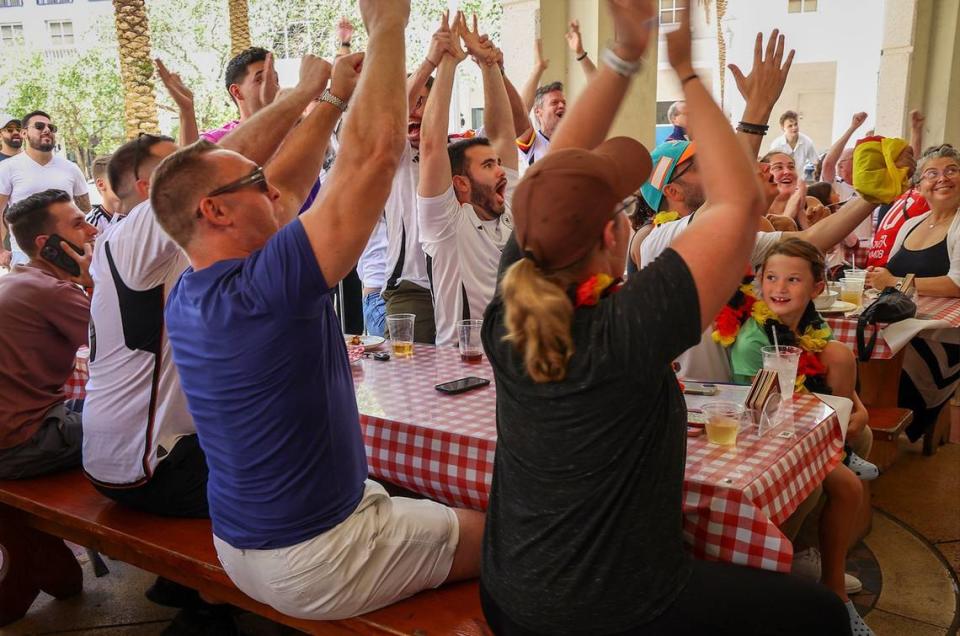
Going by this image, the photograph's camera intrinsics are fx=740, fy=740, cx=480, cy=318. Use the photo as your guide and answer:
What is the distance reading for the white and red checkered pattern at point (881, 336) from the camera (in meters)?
3.43

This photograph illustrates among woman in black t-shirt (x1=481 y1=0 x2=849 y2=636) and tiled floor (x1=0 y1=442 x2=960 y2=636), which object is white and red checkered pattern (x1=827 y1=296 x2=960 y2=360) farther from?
woman in black t-shirt (x1=481 y1=0 x2=849 y2=636)

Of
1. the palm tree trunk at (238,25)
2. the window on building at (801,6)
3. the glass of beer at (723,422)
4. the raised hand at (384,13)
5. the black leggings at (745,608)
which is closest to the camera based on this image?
the black leggings at (745,608)

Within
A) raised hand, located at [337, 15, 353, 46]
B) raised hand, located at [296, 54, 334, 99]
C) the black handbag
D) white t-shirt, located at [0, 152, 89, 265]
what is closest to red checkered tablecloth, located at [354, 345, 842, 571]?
raised hand, located at [296, 54, 334, 99]

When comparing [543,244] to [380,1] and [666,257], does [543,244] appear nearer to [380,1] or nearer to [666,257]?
[666,257]

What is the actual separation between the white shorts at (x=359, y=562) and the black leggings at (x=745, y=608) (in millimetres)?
430

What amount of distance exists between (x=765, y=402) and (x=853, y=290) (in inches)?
87.5

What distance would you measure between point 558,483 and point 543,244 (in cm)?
46

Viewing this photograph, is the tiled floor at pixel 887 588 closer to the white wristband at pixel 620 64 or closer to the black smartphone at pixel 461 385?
the black smartphone at pixel 461 385

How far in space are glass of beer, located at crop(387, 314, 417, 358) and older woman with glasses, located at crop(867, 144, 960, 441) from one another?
2730 mm

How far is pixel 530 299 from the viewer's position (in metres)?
1.33

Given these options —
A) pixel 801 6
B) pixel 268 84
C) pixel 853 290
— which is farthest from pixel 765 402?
pixel 801 6

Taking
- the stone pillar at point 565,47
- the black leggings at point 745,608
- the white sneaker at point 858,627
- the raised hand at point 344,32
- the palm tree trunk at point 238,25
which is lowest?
the white sneaker at point 858,627

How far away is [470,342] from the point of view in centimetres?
276

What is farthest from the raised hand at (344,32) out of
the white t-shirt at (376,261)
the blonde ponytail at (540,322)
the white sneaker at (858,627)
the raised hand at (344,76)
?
the white sneaker at (858,627)
